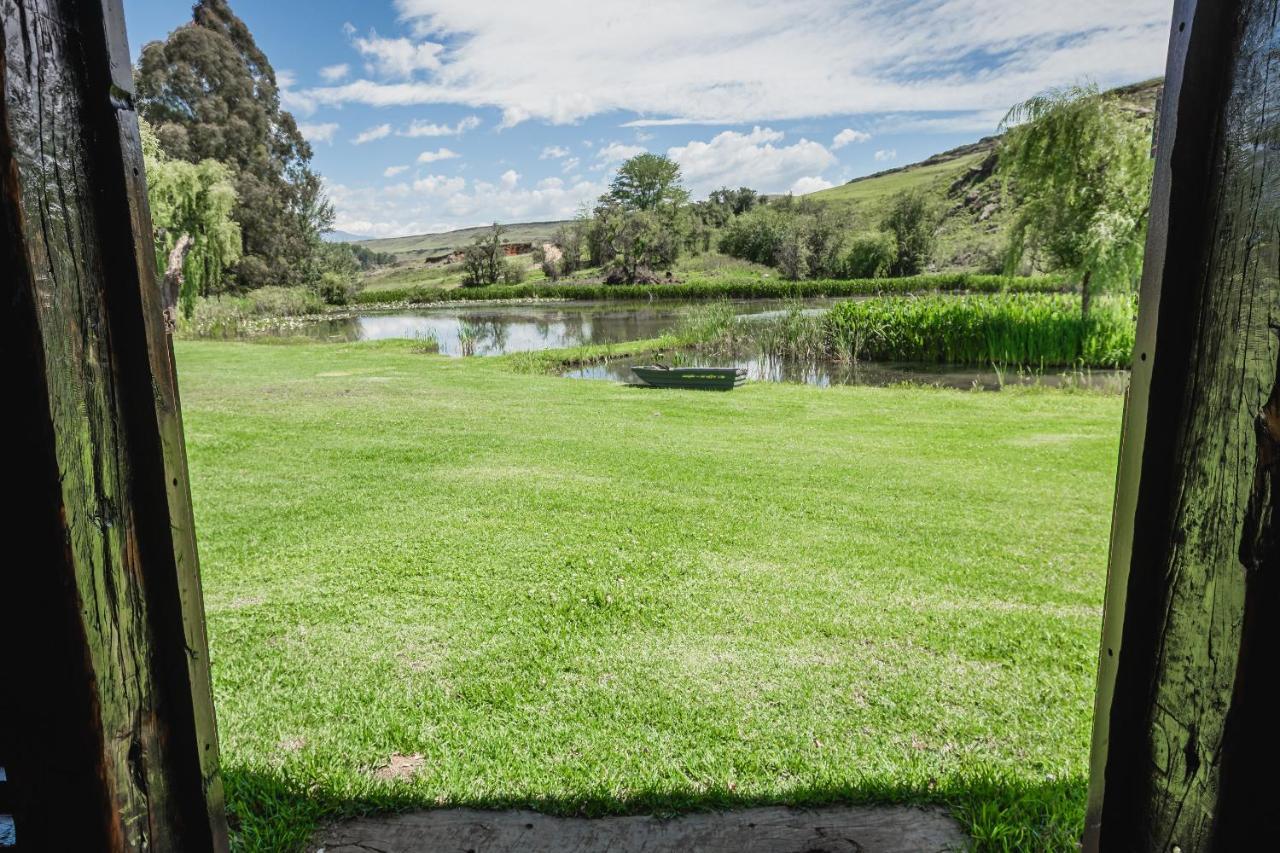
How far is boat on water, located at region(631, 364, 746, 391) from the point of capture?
14.2 m

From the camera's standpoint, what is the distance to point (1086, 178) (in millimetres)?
18781

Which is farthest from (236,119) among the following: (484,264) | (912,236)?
(912,236)

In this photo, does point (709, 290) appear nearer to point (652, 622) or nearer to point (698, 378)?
point (698, 378)

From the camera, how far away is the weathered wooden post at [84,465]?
1253mm

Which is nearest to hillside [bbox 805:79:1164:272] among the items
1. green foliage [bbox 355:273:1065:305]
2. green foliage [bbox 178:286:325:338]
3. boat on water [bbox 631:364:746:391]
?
green foliage [bbox 355:273:1065:305]

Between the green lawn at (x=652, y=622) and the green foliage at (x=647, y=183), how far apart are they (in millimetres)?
80912

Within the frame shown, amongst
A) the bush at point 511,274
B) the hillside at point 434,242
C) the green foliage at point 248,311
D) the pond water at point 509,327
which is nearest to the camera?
the pond water at point 509,327

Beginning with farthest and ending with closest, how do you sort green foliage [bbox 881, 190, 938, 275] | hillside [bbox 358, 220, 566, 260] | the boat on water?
hillside [bbox 358, 220, 566, 260], green foliage [bbox 881, 190, 938, 275], the boat on water

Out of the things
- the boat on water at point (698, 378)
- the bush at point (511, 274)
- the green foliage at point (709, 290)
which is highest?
the bush at point (511, 274)

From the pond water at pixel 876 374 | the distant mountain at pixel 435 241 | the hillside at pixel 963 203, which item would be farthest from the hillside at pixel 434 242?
the pond water at pixel 876 374

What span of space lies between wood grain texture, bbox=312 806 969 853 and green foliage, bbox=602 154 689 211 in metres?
85.8

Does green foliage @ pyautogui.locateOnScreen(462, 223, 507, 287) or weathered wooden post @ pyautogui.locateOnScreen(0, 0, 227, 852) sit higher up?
green foliage @ pyautogui.locateOnScreen(462, 223, 507, 287)

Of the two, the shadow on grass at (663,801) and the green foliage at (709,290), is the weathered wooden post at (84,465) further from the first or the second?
the green foliage at (709,290)

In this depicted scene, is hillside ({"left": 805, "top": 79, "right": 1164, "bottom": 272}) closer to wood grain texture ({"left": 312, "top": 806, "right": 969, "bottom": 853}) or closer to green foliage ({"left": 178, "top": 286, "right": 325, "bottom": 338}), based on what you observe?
wood grain texture ({"left": 312, "top": 806, "right": 969, "bottom": 853})
